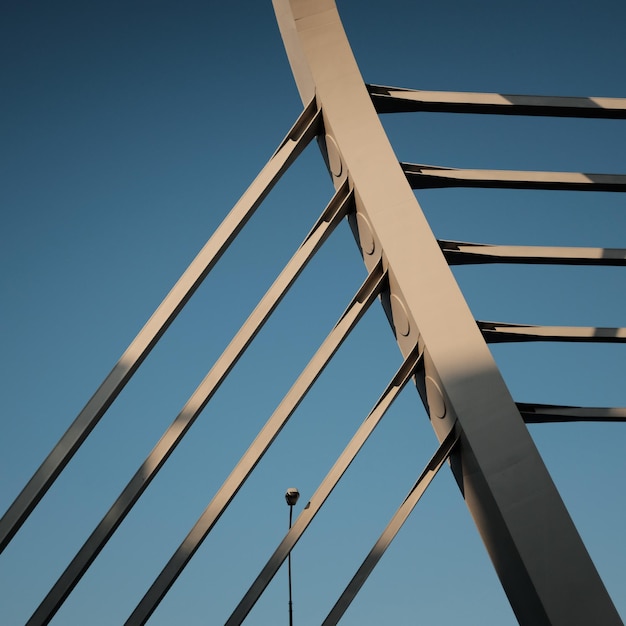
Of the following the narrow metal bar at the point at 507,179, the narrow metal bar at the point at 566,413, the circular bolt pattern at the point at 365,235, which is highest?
the narrow metal bar at the point at 507,179

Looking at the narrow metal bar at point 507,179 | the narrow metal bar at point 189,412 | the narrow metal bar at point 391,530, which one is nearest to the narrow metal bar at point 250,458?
the narrow metal bar at point 189,412

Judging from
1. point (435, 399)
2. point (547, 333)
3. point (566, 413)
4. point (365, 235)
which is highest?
point (365, 235)

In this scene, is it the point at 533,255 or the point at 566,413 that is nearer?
the point at 566,413

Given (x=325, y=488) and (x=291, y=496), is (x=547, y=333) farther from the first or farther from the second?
(x=291, y=496)

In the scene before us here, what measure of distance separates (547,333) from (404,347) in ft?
4.72

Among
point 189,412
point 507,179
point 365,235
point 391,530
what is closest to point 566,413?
point 391,530

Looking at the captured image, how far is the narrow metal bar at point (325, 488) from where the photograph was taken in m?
6.88

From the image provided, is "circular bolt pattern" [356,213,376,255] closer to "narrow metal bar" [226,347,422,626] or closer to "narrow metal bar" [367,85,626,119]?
"narrow metal bar" [226,347,422,626]

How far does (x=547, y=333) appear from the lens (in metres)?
8.63

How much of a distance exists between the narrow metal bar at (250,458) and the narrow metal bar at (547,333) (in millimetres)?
1199

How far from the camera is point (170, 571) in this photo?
6879 mm

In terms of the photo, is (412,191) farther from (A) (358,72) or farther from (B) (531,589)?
(B) (531,589)

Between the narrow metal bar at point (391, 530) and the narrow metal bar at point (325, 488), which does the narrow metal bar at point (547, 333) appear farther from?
the narrow metal bar at point (391, 530)

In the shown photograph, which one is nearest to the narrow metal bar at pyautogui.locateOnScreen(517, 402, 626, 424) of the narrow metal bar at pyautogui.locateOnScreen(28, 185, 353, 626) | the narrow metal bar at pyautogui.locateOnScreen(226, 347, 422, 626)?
the narrow metal bar at pyautogui.locateOnScreen(226, 347, 422, 626)
